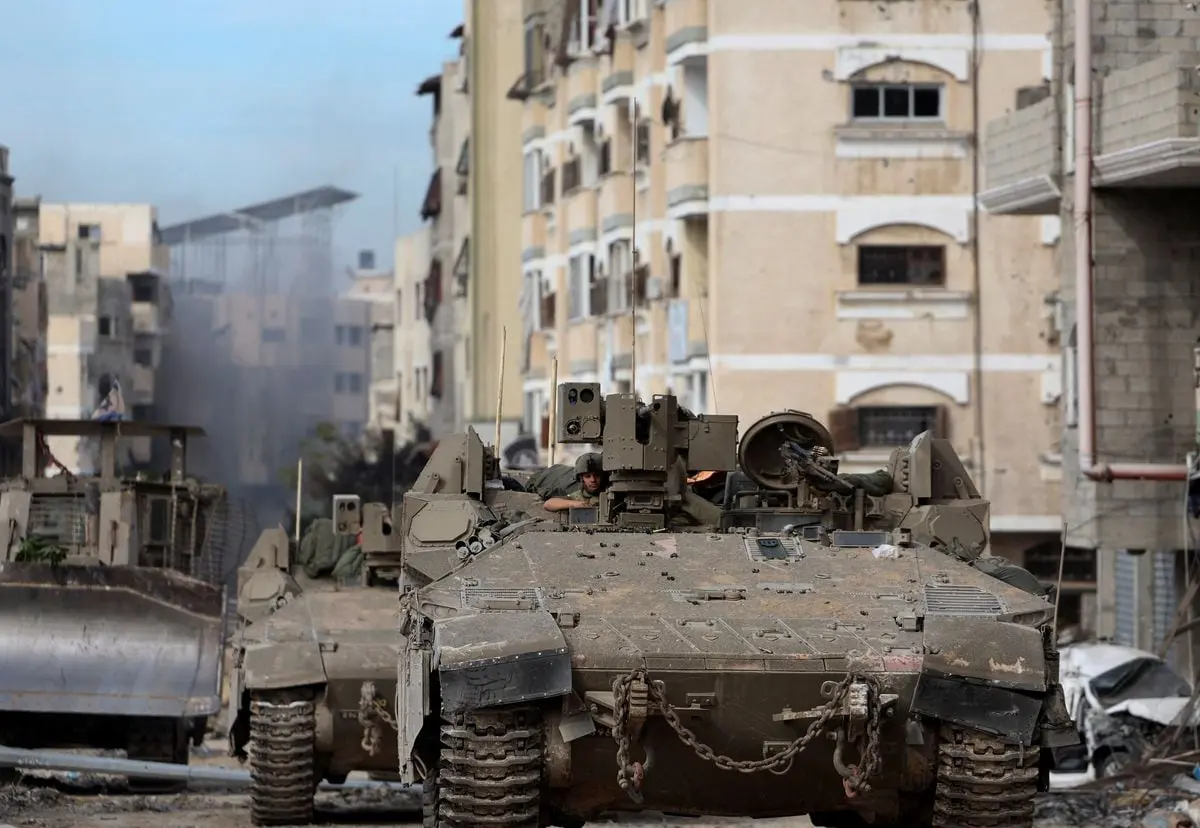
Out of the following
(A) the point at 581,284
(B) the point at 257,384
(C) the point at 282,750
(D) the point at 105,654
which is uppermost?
(A) the point at 581,284

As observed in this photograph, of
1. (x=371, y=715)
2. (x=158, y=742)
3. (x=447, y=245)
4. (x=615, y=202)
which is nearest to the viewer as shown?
(x=371, y=715)

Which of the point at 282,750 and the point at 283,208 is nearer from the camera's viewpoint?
the point at 282,750

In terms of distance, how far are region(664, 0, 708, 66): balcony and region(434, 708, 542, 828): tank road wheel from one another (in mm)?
23255

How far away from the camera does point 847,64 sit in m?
33.8

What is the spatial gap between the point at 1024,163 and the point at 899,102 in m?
7.81

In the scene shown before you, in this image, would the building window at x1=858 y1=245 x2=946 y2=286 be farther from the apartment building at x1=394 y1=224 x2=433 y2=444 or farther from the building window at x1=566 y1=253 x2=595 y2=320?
the apartment building at x1=394 y1=224 x2=433 y2=444

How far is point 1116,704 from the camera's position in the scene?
20797mm

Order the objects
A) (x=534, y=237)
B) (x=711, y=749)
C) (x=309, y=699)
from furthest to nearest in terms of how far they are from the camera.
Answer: (x=534, y=237) → (x=309, y=699) → (x=711, y=749)

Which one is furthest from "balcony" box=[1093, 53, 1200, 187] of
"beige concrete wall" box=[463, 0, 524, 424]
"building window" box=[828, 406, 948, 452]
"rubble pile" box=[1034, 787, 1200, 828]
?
"beige concrete wall" box=[463, 0, 524, 424]

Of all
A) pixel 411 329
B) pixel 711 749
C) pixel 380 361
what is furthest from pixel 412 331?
pixel 711 749

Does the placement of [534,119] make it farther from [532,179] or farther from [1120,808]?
[1120,808]

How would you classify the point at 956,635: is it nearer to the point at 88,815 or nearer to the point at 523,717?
the point at 523,717

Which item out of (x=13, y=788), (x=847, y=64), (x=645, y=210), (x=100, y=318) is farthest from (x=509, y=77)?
(x=13, y=788)

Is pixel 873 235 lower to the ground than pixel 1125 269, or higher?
higher
